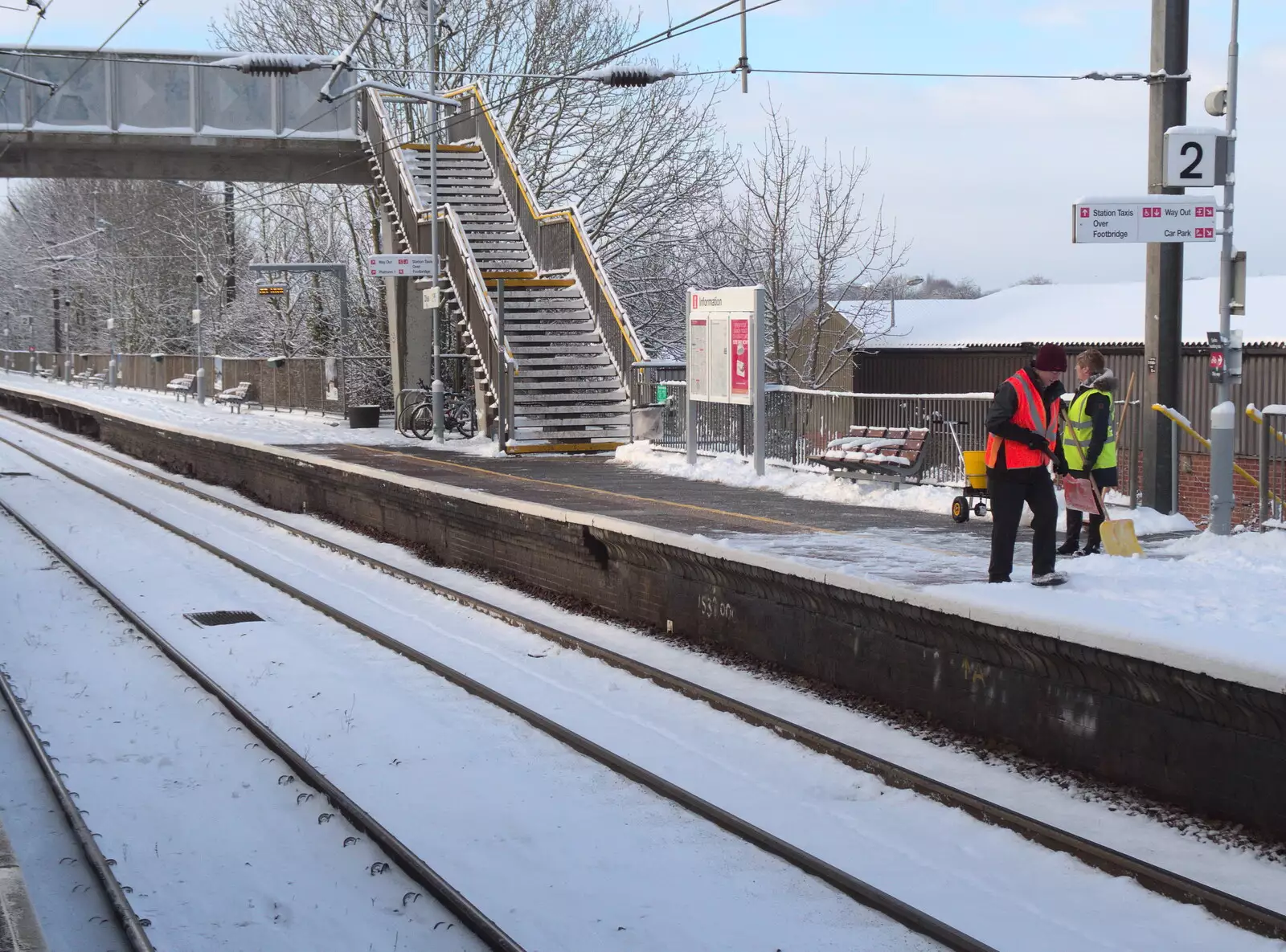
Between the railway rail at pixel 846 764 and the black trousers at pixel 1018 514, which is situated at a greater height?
the black trousers at pixel 1018 514

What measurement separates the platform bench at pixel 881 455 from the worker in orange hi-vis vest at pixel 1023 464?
5.91 m

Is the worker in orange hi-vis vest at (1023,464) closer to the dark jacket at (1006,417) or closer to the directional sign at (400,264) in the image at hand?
the dark jacket at (1006,417)

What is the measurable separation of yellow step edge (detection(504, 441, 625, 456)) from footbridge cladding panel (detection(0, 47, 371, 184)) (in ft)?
39.7

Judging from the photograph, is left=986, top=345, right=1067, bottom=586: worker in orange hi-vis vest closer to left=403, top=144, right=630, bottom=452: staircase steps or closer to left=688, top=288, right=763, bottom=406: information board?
left=688, top=288, right=763, bottom=406: information board

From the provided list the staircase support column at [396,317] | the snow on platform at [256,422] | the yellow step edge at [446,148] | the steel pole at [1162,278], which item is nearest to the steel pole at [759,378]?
the steel pole at [1162,278]

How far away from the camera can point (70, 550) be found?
17.3 metres

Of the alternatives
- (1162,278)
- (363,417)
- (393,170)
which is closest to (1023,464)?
(1162,278)

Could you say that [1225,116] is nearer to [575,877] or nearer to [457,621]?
[457,621]

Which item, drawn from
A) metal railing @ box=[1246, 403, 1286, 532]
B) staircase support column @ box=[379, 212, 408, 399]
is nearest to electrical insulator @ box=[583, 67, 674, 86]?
metal railing @ box=[1246, 403, 1286, 532]

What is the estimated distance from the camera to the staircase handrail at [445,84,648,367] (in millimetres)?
24625

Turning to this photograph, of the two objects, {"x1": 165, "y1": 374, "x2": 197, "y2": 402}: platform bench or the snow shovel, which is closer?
the snow shovel

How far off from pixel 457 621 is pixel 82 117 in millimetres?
24124

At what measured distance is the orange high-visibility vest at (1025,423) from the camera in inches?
377

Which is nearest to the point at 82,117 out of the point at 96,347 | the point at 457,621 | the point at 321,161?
the point at 321,161
